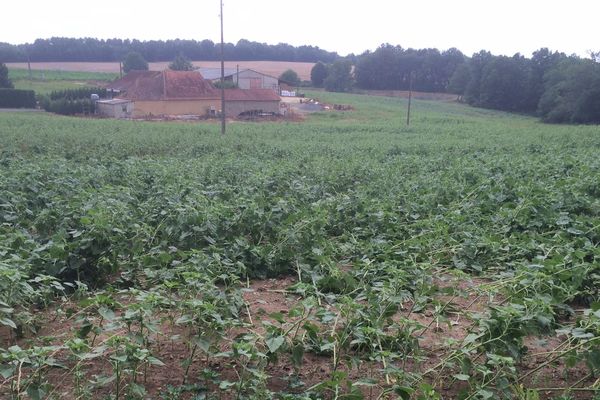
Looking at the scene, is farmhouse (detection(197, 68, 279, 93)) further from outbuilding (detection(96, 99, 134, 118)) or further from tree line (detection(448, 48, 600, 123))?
tree line (detection(448, 48, 600, 123))

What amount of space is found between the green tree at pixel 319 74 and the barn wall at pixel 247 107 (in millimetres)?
38788

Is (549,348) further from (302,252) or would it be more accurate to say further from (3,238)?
(3,238)

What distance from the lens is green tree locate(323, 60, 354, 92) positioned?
A: 283ft

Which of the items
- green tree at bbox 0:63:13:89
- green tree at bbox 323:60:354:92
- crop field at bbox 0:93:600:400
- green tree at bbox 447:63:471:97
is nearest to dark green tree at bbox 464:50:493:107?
green tree at bbox 447:63:471:97

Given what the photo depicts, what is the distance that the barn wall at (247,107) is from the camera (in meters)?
51.6

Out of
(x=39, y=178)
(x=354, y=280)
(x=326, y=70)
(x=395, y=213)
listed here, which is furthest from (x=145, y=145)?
(x=326, y=70)

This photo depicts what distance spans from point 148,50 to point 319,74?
29.9 m

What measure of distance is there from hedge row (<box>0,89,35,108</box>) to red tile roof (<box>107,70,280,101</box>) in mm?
Answer: 7958

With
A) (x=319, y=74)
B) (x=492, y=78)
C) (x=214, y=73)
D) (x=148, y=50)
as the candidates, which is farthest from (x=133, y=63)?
(x=492, y=78)

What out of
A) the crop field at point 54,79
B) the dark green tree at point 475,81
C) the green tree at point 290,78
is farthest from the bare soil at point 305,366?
the green tree at point 290,78

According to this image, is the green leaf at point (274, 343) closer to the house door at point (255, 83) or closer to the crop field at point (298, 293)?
the crop field at point (298, 293)

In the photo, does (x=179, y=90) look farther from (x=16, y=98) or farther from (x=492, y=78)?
(x=492, y=78)

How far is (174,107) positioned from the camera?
165ft

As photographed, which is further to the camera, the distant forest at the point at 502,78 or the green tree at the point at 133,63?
the green tree at the point at 133,63
